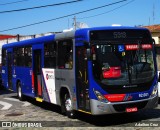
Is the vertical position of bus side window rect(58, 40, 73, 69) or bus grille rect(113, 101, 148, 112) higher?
bus side window rect(58, 40, 73, 69)

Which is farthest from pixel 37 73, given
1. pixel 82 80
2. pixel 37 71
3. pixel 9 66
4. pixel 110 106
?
pixel 110 106

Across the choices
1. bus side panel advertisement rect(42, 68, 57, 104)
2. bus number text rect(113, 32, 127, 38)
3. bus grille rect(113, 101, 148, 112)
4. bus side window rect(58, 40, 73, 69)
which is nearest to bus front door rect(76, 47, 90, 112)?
bus side window rect(58, 40, 73, 69)

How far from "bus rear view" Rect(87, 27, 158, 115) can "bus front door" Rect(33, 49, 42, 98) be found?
488 centimetres

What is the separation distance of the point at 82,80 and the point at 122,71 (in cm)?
124

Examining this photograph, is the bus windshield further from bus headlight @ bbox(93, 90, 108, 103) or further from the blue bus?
bus headlight @ bbox(93, 90, 108, 103)

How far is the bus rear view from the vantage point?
1044 cm

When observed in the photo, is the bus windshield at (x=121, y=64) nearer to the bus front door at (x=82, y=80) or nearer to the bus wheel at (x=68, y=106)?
the bus front door at (x=82, y=80)

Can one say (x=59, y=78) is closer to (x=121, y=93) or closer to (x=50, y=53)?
(x=50, y=53)

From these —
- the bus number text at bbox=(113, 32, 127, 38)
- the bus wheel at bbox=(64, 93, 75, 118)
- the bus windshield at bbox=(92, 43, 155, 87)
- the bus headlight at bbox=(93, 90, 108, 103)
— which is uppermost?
the bus number text at bbox=(113, 32, 127, 38)

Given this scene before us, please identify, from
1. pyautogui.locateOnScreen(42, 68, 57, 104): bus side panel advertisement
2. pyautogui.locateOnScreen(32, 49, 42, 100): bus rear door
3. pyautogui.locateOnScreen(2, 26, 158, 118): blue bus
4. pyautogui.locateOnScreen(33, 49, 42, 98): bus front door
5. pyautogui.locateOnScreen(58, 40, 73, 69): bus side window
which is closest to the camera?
pyautogui.locateOnScreen(2, 26, 158, 118): blue bus

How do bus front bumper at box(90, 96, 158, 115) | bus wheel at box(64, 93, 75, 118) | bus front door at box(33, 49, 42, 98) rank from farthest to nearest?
1. bus front door at box(33, 49, 42, 98)
2. bus wheel at box(64, 93, 75, 118)
3. bus front bumper at box(90, 96, 158, 115)

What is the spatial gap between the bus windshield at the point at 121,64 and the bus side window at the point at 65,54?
4.84 ft

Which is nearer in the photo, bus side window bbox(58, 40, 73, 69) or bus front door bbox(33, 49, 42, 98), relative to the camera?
bus side window bbox(58, 40, 73, 69)

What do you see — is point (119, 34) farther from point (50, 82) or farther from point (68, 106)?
point (50, 82)
